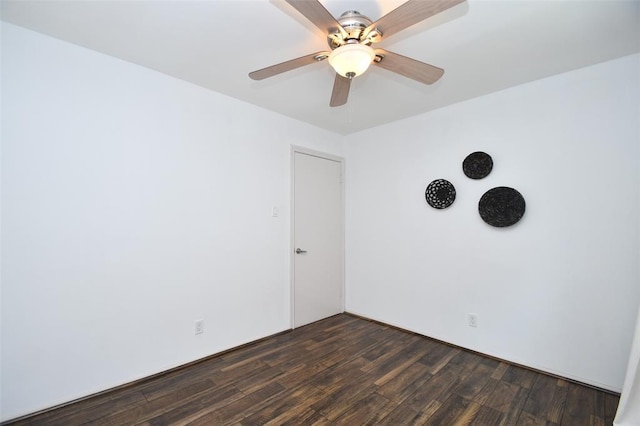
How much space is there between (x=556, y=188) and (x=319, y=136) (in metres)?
2.52

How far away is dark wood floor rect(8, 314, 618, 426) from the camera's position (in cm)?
183

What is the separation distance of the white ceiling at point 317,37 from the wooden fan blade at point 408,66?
238 mm

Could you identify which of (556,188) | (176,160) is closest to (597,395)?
(556,188)

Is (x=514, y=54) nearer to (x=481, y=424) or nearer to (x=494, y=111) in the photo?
(x=494, y=111)

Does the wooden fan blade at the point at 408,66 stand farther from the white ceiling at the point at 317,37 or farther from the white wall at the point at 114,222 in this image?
the white wall at the point at 114,222

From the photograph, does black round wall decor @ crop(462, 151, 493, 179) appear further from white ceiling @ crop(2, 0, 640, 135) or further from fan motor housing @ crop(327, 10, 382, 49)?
fan motor housing @ crop(327, 10, 382, 49)

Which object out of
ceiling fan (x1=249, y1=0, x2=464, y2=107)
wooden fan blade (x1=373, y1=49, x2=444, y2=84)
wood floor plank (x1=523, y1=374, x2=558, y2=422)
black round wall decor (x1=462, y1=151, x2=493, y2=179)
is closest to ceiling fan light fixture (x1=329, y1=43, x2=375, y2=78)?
ceiling fan (x1=249, y1=0, x2=464, y2=107)

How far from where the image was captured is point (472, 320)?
2760mm

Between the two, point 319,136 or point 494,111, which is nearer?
point 494,111

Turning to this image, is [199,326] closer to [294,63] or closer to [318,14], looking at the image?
[294,63]

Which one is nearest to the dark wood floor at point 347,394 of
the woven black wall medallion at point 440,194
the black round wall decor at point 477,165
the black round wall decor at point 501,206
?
the black round wall decor at point 501,206

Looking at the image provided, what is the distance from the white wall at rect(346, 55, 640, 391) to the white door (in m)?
0.70

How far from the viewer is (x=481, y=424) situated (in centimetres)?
179

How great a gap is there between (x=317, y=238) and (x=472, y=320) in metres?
1.91
